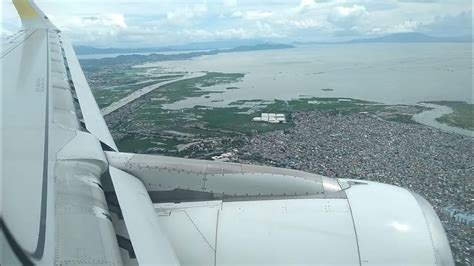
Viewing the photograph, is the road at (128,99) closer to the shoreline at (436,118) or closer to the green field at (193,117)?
the green field at (193,117)

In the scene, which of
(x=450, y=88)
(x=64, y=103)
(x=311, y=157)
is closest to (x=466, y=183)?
(x=311, y=157)

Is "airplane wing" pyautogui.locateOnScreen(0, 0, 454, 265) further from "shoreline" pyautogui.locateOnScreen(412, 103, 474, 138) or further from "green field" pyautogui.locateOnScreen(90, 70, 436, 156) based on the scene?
"shoreline" pyautogui.locateOnScreen(412, 103, 474, 138)

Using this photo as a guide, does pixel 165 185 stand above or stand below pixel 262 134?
above

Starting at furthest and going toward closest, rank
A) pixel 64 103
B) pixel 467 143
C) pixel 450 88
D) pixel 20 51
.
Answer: pixel 450 88, pixel 467 143, pixel 20 51, pixel 64 103

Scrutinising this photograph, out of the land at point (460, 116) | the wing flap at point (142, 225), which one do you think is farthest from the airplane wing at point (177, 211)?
the land at point (460, 116)

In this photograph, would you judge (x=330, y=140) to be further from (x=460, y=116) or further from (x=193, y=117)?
(x=460, y=116)

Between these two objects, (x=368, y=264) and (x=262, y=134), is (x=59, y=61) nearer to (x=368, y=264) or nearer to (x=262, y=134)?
(x=368, y=264)

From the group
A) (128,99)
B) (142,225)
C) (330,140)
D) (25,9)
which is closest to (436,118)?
(330,140)

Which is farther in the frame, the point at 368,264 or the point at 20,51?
the point at 20,51
